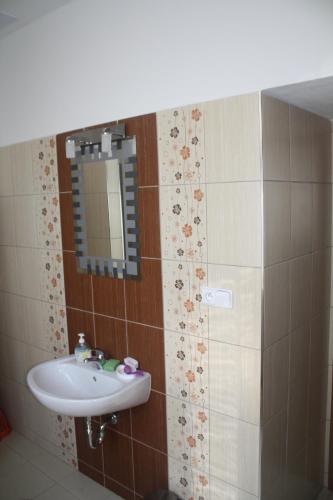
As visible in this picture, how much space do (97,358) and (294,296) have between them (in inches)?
40.7

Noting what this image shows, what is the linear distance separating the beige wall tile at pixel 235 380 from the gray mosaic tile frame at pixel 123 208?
0.53 meters

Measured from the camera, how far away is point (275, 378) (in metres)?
1.60

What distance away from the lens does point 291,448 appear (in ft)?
5.90

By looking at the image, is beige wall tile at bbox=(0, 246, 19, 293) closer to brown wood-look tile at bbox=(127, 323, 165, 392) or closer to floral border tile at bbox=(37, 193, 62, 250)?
floral border tile at bbox=(37, 193, 62, 250)

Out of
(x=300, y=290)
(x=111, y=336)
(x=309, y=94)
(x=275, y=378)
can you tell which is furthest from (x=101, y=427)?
(x=309, y=94)

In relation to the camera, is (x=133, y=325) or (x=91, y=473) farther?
(x=91, y=473)

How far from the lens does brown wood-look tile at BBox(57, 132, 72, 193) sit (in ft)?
6.88

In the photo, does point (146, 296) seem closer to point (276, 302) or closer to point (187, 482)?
point (276, 302)

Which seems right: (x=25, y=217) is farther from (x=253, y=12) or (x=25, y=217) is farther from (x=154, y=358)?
(x=253, y=12)

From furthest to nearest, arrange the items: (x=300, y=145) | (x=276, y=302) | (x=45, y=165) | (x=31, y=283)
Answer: (x=31, y=283)
(x=45, y=165)
(x=300, y=145)
(x=276, y=302)

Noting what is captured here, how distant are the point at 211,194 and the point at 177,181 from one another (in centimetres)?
17

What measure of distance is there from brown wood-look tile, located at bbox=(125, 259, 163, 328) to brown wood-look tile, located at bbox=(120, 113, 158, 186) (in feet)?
1.21

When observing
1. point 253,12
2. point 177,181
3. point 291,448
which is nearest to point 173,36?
point 253,12

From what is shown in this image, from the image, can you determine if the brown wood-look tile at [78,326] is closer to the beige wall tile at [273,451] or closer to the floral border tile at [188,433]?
the floral border tile at [188,433]
